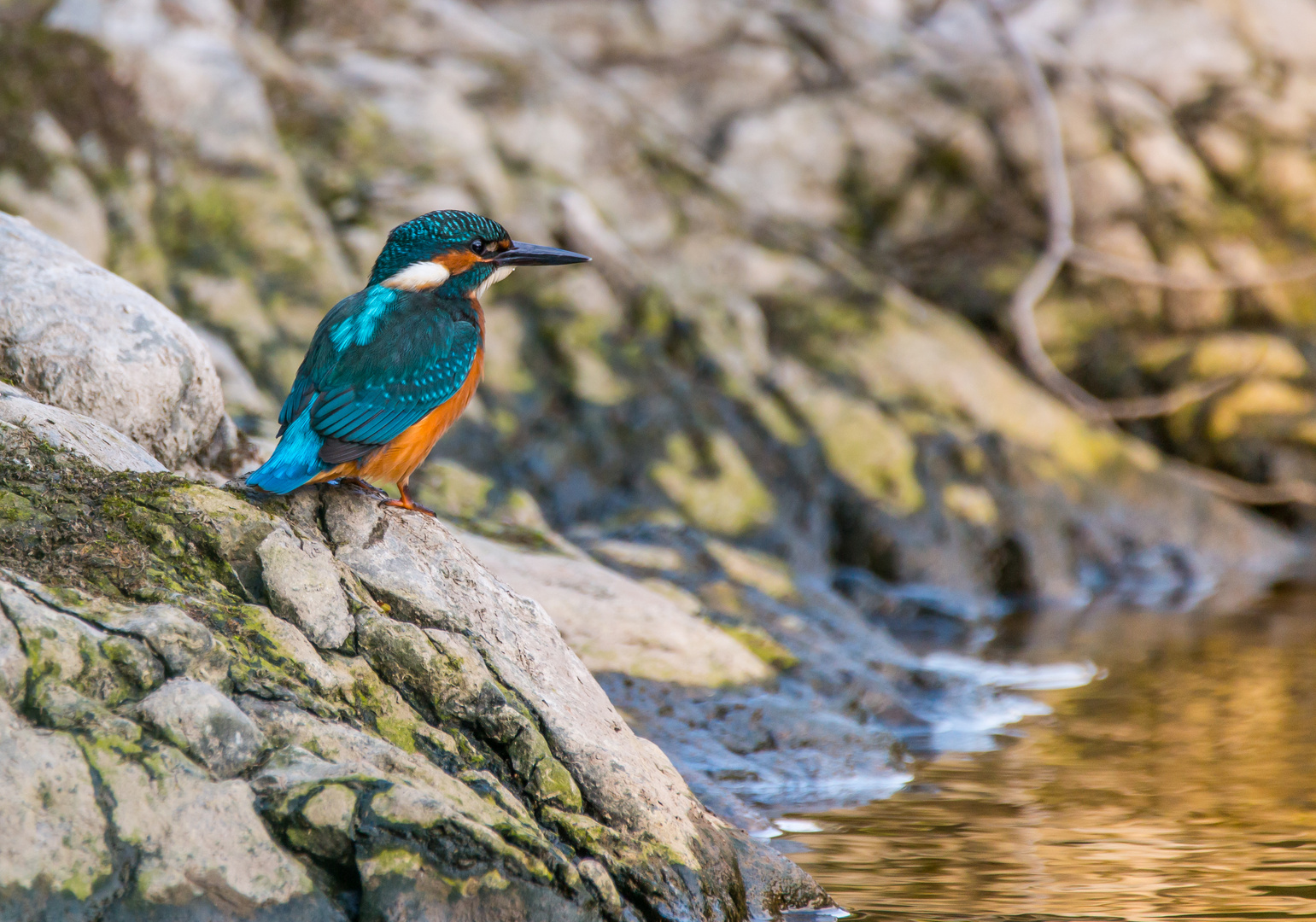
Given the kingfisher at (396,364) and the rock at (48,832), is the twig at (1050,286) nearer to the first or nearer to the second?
the kingfisher at (396,364)

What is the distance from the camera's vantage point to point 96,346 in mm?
4160

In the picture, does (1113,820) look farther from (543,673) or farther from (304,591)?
(304,591)

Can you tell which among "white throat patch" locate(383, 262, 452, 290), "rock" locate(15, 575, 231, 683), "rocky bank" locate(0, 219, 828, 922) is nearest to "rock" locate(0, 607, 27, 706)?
"rocky bank" locate(0, 219, 828, 922)

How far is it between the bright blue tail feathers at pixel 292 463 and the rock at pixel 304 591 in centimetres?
15

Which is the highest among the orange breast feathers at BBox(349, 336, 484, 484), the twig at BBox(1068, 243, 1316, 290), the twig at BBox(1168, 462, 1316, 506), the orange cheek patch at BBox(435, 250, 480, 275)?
the twig at BBox(1068, 243, 1316, 290)

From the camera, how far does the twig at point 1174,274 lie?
12742mm

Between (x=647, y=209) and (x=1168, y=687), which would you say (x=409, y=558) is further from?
(x=647, y=209)

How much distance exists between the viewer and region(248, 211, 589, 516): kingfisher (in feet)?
11.9

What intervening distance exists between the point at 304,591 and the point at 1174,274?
11260mm

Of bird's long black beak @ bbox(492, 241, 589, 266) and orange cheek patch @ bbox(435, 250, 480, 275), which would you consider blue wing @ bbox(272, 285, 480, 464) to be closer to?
orange cheek patch @ bbox(435, 250, 480, 275)

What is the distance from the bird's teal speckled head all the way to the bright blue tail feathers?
0.82 m

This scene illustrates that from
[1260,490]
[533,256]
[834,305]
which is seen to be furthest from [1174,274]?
[533,256]

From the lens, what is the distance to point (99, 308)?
167 inches

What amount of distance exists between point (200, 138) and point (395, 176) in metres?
1.39
